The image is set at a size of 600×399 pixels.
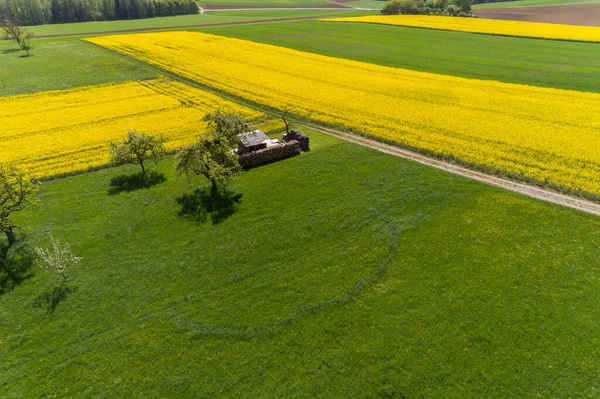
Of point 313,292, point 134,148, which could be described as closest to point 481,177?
point 313,292

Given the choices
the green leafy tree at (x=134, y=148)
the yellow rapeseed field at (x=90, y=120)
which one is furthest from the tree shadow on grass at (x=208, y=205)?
the yellow rapeseed field at (x=90, y=120)

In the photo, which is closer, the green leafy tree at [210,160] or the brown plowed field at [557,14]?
the green leafy tree at [210,160]

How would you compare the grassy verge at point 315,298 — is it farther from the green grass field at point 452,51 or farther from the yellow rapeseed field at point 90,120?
the green grass field at point 452,51

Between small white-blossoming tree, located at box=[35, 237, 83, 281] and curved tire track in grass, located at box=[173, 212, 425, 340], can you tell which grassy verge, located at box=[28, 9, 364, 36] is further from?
curved tire track in grass, located at box=[173, 212, 425, 340]

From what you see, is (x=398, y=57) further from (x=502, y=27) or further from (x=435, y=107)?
(x=502, y=27)

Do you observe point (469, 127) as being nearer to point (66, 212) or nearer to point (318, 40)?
point (66, 212)
